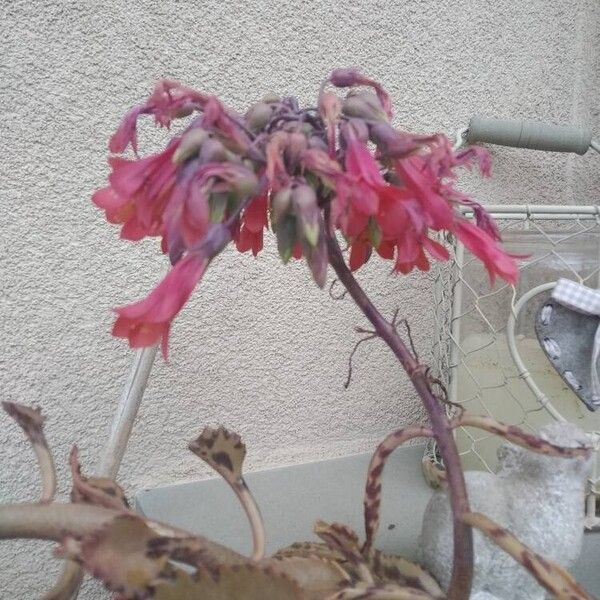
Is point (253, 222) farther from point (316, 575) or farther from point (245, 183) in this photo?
point (316, 575)

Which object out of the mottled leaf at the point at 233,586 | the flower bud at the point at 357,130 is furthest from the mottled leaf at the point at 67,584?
the flower bud at the point at 357,130

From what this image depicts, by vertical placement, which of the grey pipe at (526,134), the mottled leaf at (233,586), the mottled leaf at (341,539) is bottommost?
the mottled leaf at (341,539)

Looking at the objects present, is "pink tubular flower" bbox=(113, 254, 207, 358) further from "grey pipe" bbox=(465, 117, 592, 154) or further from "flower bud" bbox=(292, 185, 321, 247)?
"grey pipe" bbox=(465, 117, 592, 154)

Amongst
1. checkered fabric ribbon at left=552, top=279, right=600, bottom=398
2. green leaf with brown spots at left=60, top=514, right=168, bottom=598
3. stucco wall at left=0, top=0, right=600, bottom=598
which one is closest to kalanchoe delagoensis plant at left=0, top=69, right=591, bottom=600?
green leaf with brown spots at left=60, top=514, right=168, bottom=598

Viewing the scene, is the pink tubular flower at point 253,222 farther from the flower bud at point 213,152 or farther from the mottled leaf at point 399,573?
the mottled leaf at point 399,573

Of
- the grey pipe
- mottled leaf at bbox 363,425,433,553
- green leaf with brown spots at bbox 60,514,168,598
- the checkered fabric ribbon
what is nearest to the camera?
green leaf with brown spots at bbox 60,514,168,598

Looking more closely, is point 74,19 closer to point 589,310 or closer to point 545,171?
point 589,310

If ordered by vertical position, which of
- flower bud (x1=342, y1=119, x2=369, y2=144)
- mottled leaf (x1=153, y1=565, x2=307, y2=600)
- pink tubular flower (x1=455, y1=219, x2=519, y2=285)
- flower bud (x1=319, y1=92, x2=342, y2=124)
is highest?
flower bud (x1=319, y1=92, x2=342, y2=124)
